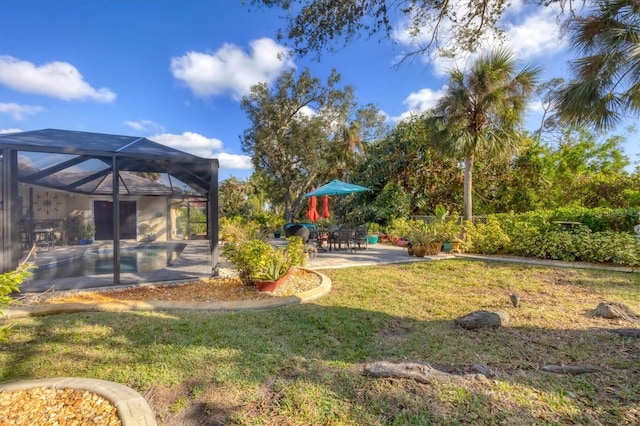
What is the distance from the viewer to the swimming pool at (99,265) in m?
5.88

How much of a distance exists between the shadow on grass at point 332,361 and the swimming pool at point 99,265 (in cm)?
236

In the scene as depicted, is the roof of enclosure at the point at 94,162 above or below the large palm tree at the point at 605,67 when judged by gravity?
below

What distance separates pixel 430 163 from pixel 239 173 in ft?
65.6

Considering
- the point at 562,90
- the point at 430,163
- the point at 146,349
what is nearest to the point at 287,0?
the point at 146,349

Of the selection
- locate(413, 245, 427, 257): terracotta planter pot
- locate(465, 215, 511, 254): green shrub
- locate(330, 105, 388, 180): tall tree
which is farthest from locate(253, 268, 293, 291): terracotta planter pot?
locate(330, 105, 388, 180): tall tree

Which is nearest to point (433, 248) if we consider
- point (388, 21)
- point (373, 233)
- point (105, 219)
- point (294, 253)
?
point (373, 233)

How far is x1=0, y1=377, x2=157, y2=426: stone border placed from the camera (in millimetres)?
2086

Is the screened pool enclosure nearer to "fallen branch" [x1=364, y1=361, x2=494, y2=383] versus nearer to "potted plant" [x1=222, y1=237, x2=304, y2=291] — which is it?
"potted plant" [x1=222, y1=237, x2=304, y2=291]

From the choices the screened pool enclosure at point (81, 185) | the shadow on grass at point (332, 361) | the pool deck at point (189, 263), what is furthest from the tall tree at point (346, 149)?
the shadow on grass at point (332, 361)

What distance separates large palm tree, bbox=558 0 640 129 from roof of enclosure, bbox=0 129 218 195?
23.6 ft

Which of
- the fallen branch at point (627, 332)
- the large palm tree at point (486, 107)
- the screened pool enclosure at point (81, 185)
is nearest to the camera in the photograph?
the fallen branch at point (627, 332)

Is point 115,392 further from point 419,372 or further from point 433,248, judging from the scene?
point 433,248

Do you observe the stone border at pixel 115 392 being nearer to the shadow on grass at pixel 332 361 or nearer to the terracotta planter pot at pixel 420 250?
the shadow on grass at pixel 332 361

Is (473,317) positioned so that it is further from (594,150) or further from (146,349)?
(594,150)
